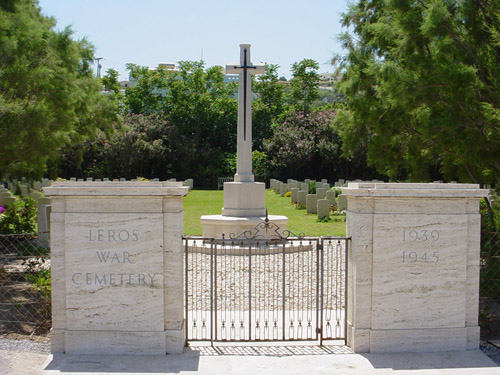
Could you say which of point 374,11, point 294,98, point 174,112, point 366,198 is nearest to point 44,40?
point 366,198

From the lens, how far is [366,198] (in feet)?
18.0

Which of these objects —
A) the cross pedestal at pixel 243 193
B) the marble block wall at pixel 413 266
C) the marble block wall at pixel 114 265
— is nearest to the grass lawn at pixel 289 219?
the cross pedestal at pixel 243 193

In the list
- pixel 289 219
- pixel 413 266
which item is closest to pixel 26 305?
pixel 413 266

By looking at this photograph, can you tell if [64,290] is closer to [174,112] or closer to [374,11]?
[374,11]

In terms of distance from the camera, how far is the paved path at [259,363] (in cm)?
500

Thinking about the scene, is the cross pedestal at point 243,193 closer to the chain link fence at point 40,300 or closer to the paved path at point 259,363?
the chain link fence at point 40,300

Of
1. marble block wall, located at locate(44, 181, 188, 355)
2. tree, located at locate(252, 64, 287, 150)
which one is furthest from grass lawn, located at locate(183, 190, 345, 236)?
tree, located at locate(252, 64, 287, 150)

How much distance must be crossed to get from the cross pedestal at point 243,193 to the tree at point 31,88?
3.57m

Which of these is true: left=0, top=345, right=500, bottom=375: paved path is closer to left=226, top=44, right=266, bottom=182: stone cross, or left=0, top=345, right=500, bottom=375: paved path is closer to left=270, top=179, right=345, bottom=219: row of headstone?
left=226, top=44, right=266, bottom=182: stone cross

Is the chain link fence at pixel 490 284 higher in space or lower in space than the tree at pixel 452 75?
lower

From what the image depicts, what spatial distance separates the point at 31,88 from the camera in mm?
10055

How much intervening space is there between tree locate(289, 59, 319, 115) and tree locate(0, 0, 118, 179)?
34181mm

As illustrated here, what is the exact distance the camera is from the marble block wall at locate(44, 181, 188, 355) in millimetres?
5406

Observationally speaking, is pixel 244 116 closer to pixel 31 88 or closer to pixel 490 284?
pixel 31 88
